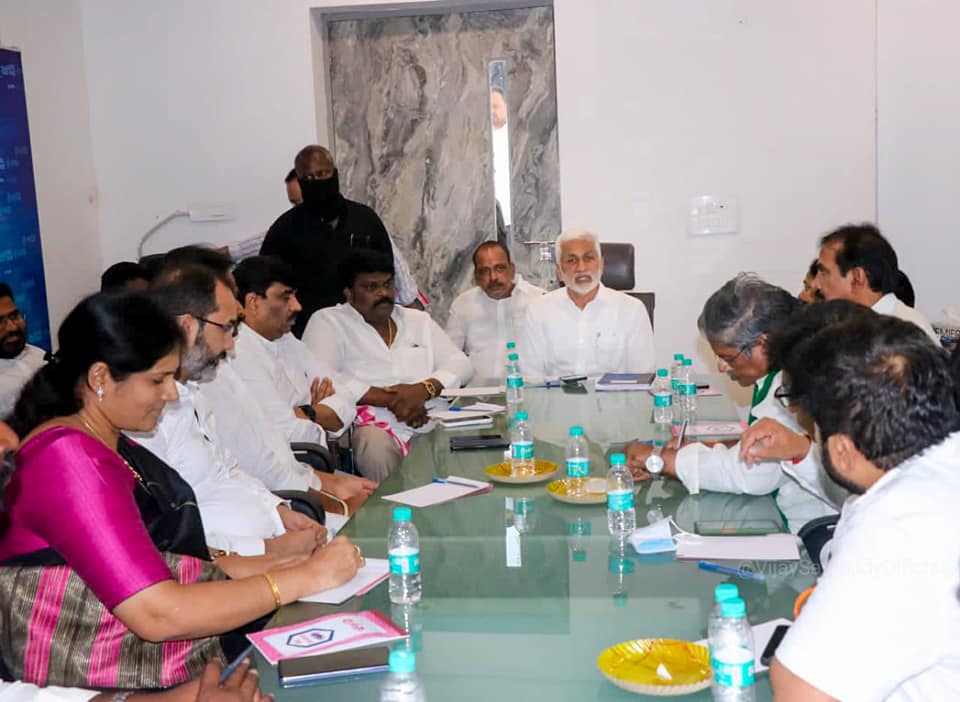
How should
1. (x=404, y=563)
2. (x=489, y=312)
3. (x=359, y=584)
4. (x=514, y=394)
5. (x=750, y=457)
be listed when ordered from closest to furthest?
1. (x=404, y=563)
2. (x=359, y=584)
3. (x=750, y=457)
4. (x=514, y=394)
5. (x=489, y=312)

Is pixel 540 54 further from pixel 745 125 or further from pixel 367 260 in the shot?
pixel 367 260

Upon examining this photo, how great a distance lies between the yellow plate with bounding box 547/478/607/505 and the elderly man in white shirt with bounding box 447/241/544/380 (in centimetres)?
250

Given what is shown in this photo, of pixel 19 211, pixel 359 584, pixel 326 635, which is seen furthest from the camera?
pixel 19 211

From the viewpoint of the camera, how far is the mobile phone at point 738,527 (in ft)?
8.02

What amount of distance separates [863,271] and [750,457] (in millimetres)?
1349

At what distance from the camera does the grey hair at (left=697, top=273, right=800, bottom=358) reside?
3057mm

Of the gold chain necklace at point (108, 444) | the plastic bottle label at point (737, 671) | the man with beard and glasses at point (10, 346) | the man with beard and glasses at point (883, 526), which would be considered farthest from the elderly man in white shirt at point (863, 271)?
the man with beard and glasses at point (10, 346)

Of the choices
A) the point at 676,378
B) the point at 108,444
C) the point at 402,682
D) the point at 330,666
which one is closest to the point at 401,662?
the point at 402,682

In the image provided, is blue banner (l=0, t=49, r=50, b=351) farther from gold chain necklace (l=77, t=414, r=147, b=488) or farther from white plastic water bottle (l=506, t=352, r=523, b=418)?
gold chain necklace (l=77, t=414, r=147, b=488)

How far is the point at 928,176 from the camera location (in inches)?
240

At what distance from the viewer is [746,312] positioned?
3.06 metres

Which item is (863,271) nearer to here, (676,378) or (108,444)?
(676,378)

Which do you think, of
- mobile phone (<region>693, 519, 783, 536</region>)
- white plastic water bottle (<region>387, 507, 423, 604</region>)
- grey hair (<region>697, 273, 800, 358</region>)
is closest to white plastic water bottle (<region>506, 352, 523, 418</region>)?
grey hair (<region>697, 273, 800, 358</region>)

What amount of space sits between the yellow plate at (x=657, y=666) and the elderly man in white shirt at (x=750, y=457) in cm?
95
